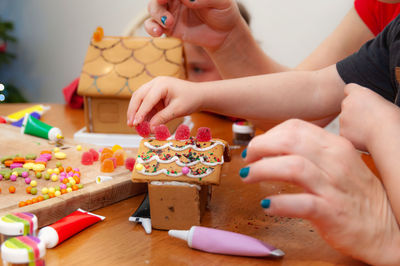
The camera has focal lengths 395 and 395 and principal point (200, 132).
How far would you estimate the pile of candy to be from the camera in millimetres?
663

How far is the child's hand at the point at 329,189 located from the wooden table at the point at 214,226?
0.06 meters

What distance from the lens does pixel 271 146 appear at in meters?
0.48

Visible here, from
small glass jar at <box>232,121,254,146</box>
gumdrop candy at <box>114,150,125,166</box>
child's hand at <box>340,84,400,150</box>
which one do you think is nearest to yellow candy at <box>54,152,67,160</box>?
gumdrop candy at <box>114,150,125,166</box>

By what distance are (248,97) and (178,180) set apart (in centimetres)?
27

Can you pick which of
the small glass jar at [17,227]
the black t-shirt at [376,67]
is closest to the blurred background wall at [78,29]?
the black t-shirt at [376,67]

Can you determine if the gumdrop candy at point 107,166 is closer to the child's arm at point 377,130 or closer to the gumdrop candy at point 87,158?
the gumdrop candy at point 87,158

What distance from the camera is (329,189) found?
1.53ft

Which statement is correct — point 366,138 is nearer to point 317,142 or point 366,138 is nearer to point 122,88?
point 317,142

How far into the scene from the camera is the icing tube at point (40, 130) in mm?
967

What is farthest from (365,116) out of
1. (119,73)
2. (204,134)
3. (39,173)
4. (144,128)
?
(119,73)

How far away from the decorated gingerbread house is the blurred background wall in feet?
4.09

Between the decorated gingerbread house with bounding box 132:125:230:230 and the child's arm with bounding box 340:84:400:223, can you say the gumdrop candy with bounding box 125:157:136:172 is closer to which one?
the decorated gingerbread house with bounding box 132:125:230:230

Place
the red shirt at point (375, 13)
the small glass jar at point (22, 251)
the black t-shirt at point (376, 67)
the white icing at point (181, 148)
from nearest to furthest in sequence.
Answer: the small glass jar at point (22, 251)
the white icing at point (181, 148)
the black t-shirt at point (376, 67)
the red shirt at point (375, 13)

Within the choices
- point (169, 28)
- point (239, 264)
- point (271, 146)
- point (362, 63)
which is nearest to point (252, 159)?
point (271, 146)
